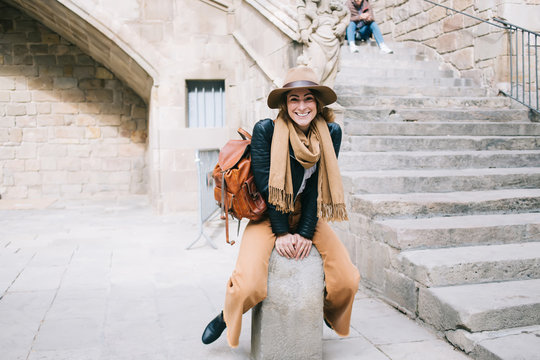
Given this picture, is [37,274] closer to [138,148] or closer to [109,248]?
[109,248]

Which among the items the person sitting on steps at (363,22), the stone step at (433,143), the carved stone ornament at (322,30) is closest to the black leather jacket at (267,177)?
the stone step at (433,143)

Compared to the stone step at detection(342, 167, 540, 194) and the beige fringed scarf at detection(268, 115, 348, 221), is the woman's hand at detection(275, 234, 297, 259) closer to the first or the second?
the beige fringed scarf at detection(268, 115, 348, 221)

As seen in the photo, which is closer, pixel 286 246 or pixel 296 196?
pixel 286 246

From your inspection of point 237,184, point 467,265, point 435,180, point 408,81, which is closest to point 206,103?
point 408,81

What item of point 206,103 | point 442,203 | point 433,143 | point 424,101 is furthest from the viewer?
point 206,103

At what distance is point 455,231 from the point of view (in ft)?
13.2

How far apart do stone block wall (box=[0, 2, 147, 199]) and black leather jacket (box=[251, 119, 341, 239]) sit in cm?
918

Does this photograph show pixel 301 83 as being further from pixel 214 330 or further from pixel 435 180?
pixel 435 180

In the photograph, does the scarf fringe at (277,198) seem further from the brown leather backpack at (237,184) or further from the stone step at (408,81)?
the stone step at (408,81)

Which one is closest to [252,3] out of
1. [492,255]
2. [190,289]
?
[190,289]

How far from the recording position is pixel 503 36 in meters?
7.58

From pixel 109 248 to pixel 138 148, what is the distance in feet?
19.1

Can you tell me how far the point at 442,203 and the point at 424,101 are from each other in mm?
3119

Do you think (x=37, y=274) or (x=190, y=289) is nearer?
(x=190, y=289)
